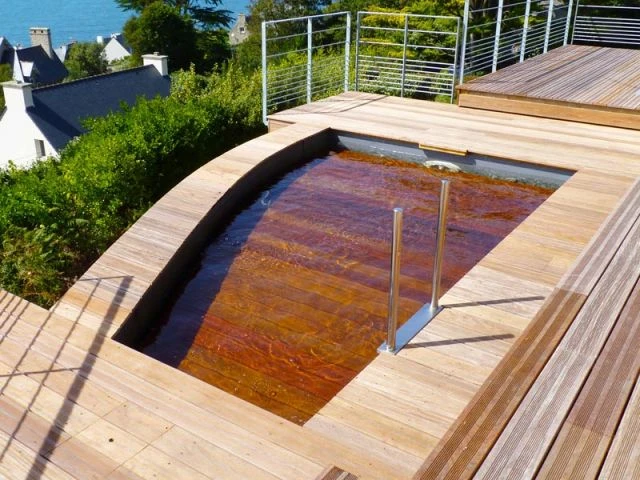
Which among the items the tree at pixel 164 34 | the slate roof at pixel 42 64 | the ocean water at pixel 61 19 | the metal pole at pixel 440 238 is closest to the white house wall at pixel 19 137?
the tree at pixel 164 34

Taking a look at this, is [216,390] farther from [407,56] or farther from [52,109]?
[52,109]

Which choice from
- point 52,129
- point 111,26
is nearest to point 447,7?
point 52,129

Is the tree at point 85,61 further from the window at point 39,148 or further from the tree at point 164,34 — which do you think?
the window at point 39,148

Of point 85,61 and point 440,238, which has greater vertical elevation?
point 440,238

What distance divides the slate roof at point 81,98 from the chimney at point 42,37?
105ft

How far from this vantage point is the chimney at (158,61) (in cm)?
2917

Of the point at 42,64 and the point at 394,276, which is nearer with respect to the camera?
the point at 394,276

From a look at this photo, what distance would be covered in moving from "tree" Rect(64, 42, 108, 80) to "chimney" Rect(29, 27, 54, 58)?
188cm

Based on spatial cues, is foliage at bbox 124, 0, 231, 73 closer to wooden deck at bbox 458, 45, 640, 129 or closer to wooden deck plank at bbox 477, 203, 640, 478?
wooden deck at bbox 458, 45, 640, 129

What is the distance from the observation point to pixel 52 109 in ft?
83.6

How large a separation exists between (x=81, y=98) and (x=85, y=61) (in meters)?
32.5

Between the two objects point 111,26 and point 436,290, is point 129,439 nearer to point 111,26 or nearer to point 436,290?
point 436,290

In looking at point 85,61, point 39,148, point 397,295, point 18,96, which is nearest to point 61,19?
point 85,61

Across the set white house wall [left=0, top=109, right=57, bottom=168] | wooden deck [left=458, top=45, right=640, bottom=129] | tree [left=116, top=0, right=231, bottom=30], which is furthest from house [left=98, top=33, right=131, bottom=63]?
wooden deck [left=458, top=45, right=640, bottom=129]
